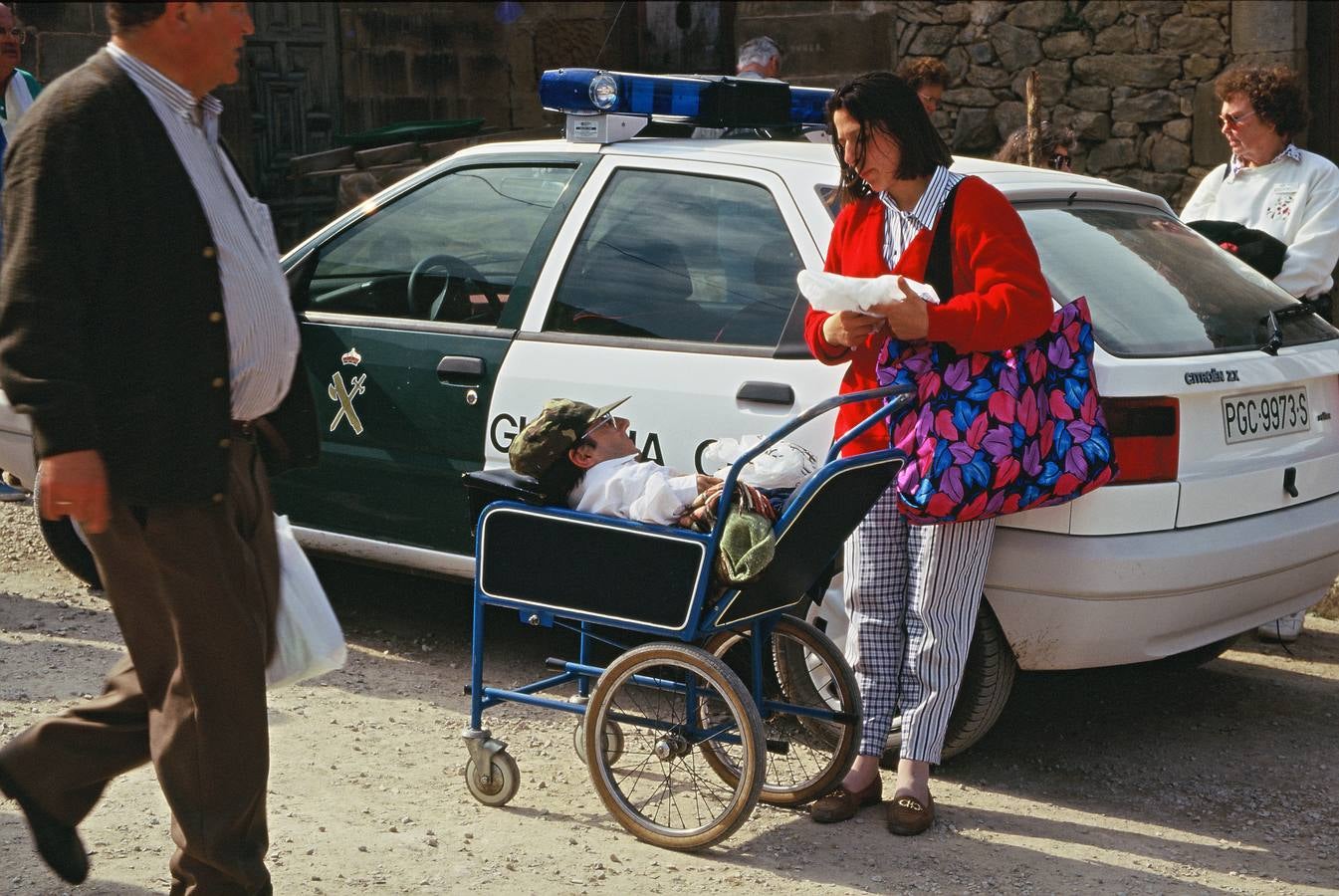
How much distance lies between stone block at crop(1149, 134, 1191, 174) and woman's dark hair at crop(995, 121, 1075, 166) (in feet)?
10.1

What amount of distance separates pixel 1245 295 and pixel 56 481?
132 inches

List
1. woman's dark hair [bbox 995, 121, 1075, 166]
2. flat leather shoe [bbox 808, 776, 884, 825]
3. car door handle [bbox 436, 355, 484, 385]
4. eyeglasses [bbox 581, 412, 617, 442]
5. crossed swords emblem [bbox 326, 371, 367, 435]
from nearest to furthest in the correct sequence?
1. eyeglasses [bbox 581, 412, 617, 442]
2. flat leather shoe [bbox 808, 776, 884, 825]
3. car door handle [bbox 436, 355, 484, 385]
4. crossed swords emblem [bbox 326, 371, 367, 435]
5. woman's dark hair [bbox 995, 121, 1075, 166]

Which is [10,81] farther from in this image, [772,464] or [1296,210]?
[1296,210]

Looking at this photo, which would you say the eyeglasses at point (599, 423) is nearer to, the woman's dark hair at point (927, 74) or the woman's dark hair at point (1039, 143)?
the woman's dark hair at point (1039, 143)

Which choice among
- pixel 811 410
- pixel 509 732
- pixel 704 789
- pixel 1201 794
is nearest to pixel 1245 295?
pixel 1201 794

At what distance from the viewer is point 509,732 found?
4801 millimetres

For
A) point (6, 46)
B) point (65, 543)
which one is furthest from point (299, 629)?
point (6, 46)

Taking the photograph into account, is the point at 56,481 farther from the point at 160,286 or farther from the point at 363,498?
the point at 363,498

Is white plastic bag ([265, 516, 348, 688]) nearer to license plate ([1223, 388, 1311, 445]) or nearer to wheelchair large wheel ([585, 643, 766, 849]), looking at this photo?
wheelchair large wheel ([585, 643, 766, 849])

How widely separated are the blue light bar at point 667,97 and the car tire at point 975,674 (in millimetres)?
1689

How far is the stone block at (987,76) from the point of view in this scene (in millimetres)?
10461

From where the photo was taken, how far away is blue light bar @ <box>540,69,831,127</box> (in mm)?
5145

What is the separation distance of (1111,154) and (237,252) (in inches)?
319

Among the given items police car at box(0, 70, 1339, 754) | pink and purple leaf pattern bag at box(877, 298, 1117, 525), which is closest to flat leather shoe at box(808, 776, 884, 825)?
police car at box(0, 70, 1339, 754)
